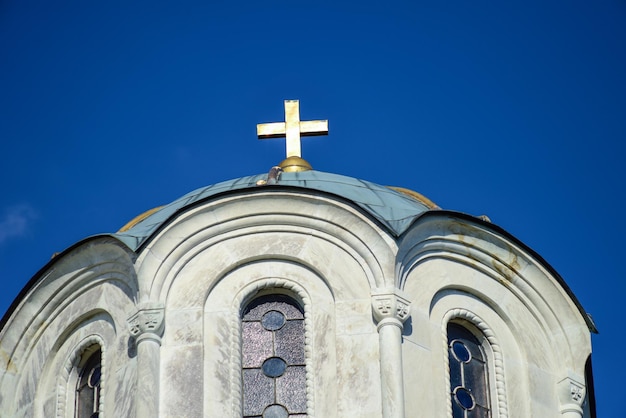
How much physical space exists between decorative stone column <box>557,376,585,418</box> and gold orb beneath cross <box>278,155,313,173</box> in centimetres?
558

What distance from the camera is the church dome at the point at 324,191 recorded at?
130 feet

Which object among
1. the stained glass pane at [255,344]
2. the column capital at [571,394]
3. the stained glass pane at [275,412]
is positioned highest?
the stained glass pane at [255,344]

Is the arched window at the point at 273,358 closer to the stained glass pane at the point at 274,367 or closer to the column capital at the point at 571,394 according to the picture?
the stained glass pane at the point at 274,367

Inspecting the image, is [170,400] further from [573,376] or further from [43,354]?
[573,376]

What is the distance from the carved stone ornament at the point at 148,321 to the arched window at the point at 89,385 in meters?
1.21

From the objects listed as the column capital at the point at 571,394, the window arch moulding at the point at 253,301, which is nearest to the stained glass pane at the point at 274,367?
the window arch moulding at the point at 253,301

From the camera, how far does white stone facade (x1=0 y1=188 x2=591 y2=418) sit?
3819cm

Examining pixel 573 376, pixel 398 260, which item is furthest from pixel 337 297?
pixel 573 376

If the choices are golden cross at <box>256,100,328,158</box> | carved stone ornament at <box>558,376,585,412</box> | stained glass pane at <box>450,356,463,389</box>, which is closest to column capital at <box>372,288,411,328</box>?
stained glass pane at <box>450,356,463,389</box>

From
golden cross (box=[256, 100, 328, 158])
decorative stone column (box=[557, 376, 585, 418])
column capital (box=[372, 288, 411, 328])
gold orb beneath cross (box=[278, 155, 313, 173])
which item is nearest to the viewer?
column capital (box=[372, 288, 411, 328])

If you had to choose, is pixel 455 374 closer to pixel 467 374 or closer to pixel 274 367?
pixel 467 374

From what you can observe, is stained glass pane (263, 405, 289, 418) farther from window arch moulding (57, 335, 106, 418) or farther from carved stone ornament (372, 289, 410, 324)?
window arch moulding (57, 335, 106, 418)

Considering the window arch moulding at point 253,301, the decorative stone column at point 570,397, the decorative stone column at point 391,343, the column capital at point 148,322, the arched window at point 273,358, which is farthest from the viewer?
the decorative stone column at point 570,397

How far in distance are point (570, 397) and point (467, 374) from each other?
1.58 metres
